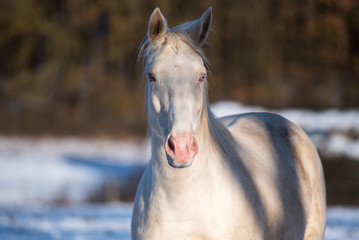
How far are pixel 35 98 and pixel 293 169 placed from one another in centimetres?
2509

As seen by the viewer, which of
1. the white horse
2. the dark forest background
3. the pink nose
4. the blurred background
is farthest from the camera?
the dark forest background

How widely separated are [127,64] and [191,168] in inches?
1039

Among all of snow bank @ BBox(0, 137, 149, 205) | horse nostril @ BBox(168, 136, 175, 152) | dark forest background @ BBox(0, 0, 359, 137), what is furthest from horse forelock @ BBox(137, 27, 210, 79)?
dark forest background @ BBox(0, 0, 359, 137)

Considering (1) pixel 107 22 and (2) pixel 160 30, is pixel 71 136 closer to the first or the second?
(1) pixel 107 22

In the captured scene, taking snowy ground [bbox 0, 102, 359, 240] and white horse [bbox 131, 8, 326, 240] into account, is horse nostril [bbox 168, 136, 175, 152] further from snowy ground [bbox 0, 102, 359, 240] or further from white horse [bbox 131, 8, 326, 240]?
snowy ground [bbox 0, 102, 359, 240]

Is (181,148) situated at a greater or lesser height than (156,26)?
lesser

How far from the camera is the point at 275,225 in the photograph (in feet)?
11.6

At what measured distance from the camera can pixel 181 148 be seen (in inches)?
103

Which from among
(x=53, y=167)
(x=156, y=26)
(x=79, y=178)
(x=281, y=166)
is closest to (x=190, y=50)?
(x=156, y=26)

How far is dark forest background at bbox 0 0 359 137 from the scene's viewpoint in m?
26.2

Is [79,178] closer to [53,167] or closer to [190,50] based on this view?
[53,167]

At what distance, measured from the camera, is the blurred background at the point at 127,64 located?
24375mm

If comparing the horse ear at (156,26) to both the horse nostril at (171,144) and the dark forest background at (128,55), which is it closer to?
the horse nostril at (171,144)

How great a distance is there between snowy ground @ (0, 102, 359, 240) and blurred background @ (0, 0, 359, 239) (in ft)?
0.91
